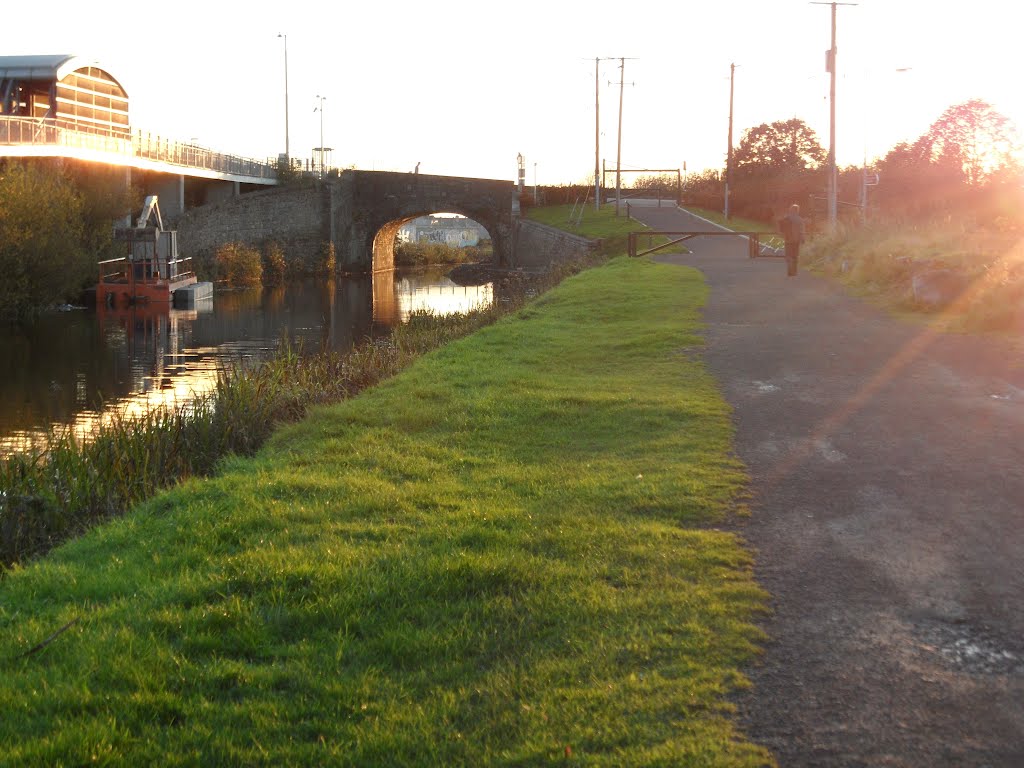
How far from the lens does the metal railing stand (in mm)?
32844

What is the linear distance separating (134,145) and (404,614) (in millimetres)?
41937

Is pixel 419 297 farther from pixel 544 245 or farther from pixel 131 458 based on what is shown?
pixel 131 458

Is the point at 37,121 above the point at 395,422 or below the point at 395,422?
above

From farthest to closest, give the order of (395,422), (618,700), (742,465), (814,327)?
(814,327), (395,422), (742,465), (618,700)

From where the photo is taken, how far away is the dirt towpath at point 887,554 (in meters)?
3.59

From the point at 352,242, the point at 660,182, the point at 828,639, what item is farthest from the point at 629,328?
the point at 660,182

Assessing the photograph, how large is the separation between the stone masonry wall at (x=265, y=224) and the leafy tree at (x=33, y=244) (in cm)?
1380

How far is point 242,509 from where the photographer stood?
20.3 ft

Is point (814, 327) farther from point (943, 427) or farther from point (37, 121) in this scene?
point (37, 121)

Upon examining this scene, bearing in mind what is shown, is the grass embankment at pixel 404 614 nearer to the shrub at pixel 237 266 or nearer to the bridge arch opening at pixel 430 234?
the shrub at pixel 237 266

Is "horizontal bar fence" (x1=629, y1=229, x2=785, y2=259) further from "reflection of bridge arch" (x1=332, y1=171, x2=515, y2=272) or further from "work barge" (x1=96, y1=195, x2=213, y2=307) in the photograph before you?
"reflection of bridge arch" (x1=332, y1=171, x2=515, y2=272)

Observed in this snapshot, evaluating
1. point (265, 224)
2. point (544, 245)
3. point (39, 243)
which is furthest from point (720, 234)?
point (265, 224)

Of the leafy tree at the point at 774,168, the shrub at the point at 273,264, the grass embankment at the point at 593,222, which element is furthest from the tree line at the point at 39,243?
the leafy tree at the point at 774,168

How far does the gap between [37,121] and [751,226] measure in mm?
30716
